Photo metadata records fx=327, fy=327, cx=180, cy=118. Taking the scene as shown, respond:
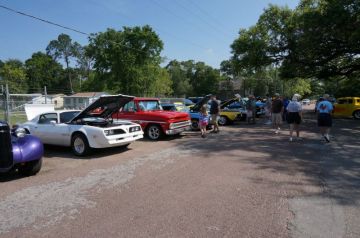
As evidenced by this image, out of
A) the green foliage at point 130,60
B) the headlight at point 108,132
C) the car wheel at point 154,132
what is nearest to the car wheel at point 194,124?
the car wheel at point 154,132

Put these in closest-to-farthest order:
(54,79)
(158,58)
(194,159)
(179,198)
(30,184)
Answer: (179,198)
(30,184)
(194,159)
(158,58)
(54,79)

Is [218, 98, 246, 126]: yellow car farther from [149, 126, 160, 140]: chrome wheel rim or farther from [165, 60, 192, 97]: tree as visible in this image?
[165, 60, 192, 97]: tree

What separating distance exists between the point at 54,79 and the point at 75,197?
337 ft

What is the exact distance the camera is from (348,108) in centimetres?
2531

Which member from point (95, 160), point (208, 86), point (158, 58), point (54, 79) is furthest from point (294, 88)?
point (95, 160)

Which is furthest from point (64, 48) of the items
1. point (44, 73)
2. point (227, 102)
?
point (227, 102)

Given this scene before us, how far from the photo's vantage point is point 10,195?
5.83 metres

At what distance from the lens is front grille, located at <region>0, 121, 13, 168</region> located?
249 inches

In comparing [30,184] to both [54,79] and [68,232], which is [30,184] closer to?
[68,232]

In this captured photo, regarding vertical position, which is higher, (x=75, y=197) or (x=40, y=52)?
(x=40, y=52)

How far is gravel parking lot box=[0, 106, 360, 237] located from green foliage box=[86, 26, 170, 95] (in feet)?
132

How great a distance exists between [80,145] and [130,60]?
39707 mm

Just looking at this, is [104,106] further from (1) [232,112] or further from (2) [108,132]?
(1) [232,112]

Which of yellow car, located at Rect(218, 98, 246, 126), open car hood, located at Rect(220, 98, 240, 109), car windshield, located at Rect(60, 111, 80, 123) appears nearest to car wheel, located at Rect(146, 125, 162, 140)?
car windshield, located at Rect(60, 111, 80, 123)
